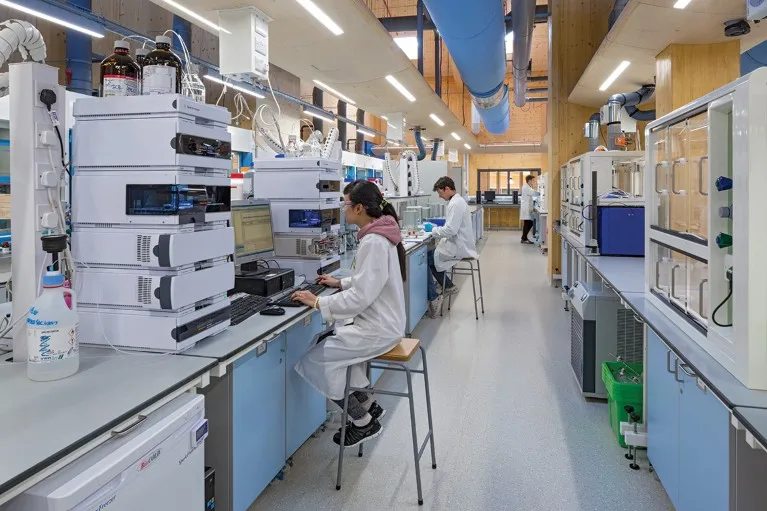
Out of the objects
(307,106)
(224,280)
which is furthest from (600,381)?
(307,106)

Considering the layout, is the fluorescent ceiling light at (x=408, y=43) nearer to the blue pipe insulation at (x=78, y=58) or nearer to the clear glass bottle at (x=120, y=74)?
the blue pipe insulation at (x=78, y=58)

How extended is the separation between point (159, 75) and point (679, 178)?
2.23 metres

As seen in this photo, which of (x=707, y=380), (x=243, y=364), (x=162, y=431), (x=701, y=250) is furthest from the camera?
(x=243, y=364)

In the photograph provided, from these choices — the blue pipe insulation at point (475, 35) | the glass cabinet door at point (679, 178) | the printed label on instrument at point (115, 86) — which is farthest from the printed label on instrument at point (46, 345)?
the blue pipe insulation at point (475, 35)

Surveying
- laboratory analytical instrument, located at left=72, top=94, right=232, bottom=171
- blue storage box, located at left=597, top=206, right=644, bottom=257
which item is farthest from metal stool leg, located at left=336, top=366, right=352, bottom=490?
blue storage box, located at left=597, top=206, right=644, bottom=257

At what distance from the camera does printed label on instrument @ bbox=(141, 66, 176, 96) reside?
173cm

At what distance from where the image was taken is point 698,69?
14.1 feet

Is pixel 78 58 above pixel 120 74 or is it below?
above

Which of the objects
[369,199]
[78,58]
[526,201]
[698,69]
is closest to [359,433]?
[369,199]

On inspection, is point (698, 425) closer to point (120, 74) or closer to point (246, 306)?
point (246, 306)

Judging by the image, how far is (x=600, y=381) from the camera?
3305 millimetres

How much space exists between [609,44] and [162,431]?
4543 millimetres

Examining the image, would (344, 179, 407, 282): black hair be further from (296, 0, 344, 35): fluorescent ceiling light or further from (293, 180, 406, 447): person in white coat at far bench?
(296, 0, 344, 35): fluorescent ceiling light

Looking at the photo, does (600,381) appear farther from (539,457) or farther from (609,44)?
(609,44)
